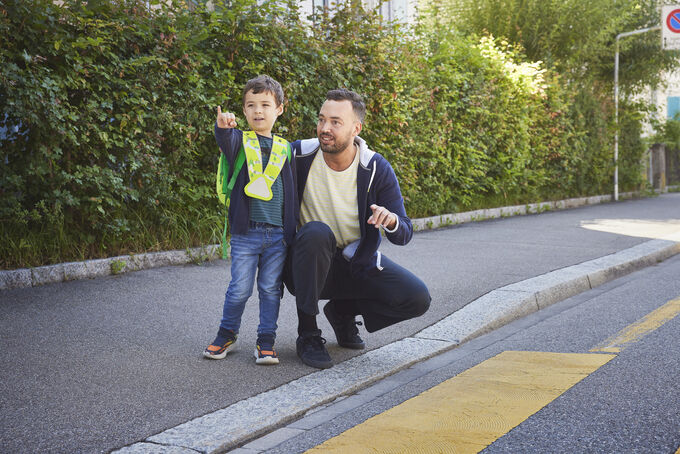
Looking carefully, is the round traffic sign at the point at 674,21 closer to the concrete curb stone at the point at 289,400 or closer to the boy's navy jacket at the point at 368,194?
the concrete curb stone at the point at 289,400

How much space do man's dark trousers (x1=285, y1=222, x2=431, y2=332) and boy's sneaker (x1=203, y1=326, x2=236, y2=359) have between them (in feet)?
1.46

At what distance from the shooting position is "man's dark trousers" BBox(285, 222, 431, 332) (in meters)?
4.25

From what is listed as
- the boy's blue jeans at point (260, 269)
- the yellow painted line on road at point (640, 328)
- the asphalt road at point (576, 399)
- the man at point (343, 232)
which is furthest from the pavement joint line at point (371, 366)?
the yellow painted line on road at point (640, 328)

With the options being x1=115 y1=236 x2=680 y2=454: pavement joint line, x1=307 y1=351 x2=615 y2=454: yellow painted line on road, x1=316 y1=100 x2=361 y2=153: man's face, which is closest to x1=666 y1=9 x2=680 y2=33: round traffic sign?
x1=115 y1=236 x2=680 y2=454: pavement joint line

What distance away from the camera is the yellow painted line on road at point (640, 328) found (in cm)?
495

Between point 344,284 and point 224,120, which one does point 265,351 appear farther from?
point 224,120

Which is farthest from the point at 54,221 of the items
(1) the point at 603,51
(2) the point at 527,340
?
(1) the point at 603,51

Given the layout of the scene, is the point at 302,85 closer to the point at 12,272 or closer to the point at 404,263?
the point at 404,263

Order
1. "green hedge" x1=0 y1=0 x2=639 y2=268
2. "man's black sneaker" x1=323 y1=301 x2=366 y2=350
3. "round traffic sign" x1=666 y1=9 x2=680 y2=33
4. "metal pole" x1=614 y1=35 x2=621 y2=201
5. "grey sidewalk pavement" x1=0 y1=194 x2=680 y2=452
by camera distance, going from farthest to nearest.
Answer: "metal pole" x1=614 y1=35 x2=621 y2=201
"round traffic sign" x1=666 y1=9 x2=680 y2=33
"green hedge" x1=0 y1=0 x2=639 y2=268
"man's black sneaker" x1=323 y1=301 x2=366 y2=350
"grey sidewalk pavement" x1=0 y1=194 x2=680 y2=452

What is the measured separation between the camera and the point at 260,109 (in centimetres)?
429

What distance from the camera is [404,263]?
337 inches

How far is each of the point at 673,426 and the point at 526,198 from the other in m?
13.8

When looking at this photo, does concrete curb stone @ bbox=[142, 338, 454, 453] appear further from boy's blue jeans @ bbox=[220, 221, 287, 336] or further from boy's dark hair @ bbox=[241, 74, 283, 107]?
boy's dark hair @ bbox=[241, 74, 283, 107]

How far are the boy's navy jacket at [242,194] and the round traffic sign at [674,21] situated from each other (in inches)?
741
